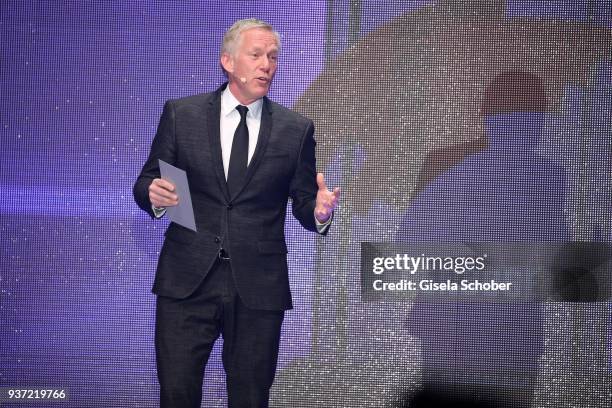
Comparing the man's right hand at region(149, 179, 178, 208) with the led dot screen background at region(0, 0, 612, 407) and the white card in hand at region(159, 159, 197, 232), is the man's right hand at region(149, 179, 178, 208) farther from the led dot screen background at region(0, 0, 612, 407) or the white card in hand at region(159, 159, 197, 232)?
the led dot screen background at region(0, 0, 612, 407)

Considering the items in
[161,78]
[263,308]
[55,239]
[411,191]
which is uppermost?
[161,78]

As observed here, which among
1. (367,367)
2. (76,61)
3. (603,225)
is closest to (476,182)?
(603,225)

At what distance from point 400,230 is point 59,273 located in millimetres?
1514

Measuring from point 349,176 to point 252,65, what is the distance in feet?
2.81

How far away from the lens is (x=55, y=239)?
3568 millimetres

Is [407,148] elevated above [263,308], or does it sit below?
above

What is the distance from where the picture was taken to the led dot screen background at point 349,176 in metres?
3.54

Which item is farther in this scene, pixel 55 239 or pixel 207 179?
pixel 55 239

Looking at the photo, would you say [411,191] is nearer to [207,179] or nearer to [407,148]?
[407,148]

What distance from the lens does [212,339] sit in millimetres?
2732

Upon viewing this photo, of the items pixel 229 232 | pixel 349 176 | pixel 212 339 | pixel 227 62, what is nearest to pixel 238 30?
pixel 227 62

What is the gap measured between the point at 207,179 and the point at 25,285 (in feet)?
4.21

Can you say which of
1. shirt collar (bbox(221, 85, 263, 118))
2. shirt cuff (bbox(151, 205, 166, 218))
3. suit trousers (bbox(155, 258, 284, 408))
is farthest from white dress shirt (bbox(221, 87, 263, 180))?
suit trousers (bbox(155, 258, 284, 408))

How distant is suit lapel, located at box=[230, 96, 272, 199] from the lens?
2.75 meters
